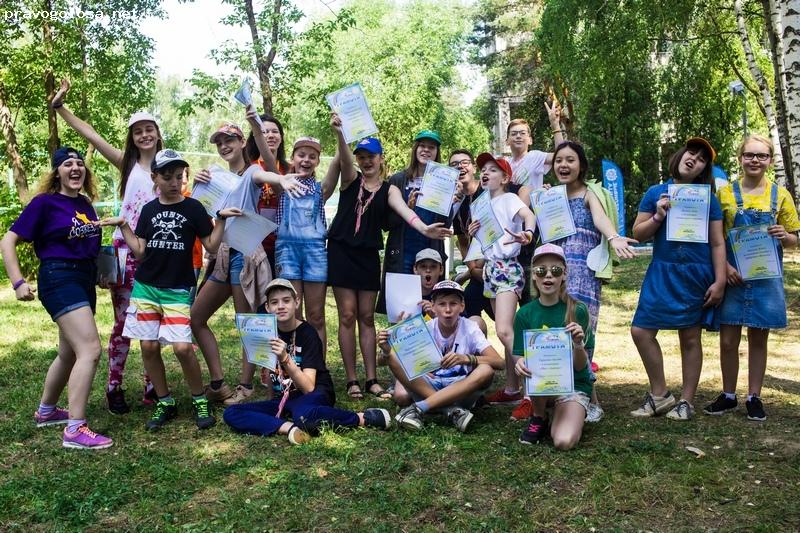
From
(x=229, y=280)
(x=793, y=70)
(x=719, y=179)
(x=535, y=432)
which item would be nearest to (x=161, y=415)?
(x=229, y=280)

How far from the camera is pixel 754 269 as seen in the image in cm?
478

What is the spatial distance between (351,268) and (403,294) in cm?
54

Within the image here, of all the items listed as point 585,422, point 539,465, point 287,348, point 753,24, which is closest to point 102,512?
point 287,348

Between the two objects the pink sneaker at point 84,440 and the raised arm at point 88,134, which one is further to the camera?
the raised arm at point 88,134

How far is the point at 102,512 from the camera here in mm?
3621

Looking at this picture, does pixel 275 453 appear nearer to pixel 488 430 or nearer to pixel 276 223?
pixel 488 430

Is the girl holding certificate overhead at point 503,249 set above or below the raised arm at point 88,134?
below

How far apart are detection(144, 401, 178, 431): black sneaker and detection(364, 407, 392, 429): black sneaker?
1.40 m

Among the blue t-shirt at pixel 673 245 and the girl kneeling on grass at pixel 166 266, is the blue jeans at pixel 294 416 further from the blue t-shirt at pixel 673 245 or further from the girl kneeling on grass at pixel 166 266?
the blue t-shirt at pixel 673 245

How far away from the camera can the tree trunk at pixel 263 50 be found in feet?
40.1

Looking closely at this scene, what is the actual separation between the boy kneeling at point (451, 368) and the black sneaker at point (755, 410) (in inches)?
64.4

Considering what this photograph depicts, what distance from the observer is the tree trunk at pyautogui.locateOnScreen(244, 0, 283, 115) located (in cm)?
1222

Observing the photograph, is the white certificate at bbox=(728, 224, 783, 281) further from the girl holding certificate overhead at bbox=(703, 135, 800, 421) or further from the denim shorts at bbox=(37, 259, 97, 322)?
the denim shorts at bbox=(37, 259, 97, 322)

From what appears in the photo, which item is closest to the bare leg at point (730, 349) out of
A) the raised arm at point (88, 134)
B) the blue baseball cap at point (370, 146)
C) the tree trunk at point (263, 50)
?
the blue baseball cap at point (370, 146)
